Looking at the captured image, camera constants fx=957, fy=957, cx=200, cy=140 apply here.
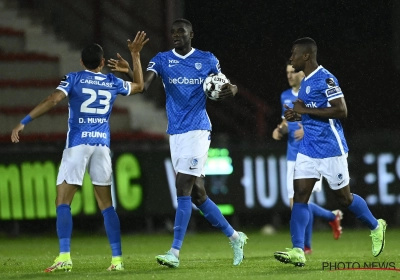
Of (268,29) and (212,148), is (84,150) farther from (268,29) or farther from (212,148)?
(268,29)

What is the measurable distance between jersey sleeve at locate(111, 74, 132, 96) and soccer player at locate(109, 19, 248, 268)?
19cm

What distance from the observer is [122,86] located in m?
7.92

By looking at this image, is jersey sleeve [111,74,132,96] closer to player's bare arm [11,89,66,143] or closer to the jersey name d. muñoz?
player's bare arm [11,89,66,143]

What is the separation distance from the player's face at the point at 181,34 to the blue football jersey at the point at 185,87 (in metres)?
0.11

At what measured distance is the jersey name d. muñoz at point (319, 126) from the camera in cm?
778

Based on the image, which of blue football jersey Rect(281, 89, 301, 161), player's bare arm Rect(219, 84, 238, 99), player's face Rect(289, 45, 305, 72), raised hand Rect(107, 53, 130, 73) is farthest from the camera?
blue football jersey Rect(281, 89, 301, 161)

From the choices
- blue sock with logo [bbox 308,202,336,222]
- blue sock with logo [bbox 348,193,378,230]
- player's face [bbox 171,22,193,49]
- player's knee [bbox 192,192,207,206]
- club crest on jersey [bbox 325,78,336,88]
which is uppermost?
player's face [bbox 171,22,193,49]

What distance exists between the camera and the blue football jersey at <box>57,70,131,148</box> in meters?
7.73

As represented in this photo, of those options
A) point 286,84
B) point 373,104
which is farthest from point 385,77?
point 286,84

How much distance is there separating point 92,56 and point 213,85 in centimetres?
105

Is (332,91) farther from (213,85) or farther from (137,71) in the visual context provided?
(137,71)

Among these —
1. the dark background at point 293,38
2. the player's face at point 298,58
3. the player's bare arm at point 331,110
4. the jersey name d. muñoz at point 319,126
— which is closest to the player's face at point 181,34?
the player's face at point 298,58

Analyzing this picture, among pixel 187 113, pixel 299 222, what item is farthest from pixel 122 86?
pixel 299 222

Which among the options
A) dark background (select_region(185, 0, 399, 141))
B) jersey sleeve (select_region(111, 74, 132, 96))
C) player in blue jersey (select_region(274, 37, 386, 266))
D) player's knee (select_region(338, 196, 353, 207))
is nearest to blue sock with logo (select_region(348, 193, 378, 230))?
player's knee (select_region(338, 196, 353, 207))
